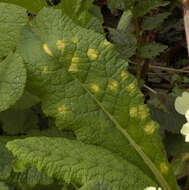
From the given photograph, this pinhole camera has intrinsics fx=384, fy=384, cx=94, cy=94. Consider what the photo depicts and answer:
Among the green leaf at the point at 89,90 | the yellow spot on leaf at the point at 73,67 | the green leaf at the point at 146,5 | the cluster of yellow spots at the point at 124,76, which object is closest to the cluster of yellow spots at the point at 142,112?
the green leaf at the point at 89,90

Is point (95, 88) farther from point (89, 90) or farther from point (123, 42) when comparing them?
point (123, 42)

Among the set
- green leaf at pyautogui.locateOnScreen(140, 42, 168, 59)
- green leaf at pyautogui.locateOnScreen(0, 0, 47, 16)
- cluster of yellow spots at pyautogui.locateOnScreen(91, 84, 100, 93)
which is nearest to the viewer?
cluster of yellow spots at pyautogui.locateOnScreen(91, 84, 100, 93)

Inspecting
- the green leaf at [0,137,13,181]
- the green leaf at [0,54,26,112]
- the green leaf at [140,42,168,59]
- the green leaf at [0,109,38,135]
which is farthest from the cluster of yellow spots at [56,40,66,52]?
the green leaf at [140,42,168,59]

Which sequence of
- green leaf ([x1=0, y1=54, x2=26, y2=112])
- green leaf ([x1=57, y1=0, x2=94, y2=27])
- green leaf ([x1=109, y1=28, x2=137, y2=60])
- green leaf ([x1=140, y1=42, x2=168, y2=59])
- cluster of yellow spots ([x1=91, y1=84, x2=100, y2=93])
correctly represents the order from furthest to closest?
green leaf ([x1=140, y1=42, x2=168, y2=59])
green leaf ([x1=109, y1=28, x2=137, y2=60])
green leaf ([x1=57, y1=0, x2=94, y2=27])
cluster of yellow spots ([x1=91, y1=84, x2=100, y2=93])
green leaf ([x1=0, y1=54, x2=26, y2=112])

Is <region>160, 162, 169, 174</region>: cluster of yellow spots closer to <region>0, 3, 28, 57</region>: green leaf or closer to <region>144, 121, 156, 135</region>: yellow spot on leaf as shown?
<region>144, 121, 156, 135</region>: yellow spot on leaf

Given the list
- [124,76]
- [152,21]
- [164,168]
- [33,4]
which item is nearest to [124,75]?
[124,76]

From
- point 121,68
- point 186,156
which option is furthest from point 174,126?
point 121,68

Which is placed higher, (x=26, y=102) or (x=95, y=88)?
(x=95, y=88)

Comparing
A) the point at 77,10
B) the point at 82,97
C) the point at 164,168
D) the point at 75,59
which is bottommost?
Result: the point at 164,168
